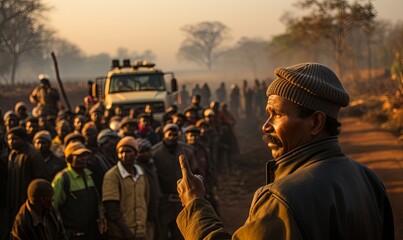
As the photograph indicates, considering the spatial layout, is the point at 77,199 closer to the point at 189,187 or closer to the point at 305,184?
the point at 189,187

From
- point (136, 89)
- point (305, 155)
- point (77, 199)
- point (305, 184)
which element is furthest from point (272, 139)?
point (136, 89)

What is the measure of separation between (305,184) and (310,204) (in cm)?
7

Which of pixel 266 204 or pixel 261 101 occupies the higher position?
pixel 266 204

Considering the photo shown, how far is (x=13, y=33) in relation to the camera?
46250 mm

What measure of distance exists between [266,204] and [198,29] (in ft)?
373

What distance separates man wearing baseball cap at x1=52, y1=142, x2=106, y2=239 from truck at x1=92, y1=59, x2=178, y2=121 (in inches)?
351

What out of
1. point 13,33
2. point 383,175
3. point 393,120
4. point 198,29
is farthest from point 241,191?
point 198,29

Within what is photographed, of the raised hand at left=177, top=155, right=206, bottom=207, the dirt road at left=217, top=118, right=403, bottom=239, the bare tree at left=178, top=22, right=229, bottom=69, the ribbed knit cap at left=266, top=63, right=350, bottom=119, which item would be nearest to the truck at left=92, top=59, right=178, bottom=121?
the dirt road at left=217, top=118, right=403, bottom=239

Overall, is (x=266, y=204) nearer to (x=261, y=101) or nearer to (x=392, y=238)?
(x=392, y=238)

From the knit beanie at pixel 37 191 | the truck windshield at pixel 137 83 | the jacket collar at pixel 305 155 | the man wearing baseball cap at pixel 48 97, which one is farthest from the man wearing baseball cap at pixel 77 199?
the truck windshield at pixel 137 83

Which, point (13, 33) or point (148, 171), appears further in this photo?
point (13, 33)

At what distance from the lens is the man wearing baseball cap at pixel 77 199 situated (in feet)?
18.1

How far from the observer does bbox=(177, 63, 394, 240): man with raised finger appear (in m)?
1.80

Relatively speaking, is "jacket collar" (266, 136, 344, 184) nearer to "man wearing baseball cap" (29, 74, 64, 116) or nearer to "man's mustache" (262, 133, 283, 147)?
"man's mustache" (262, 133, 283, 147)
